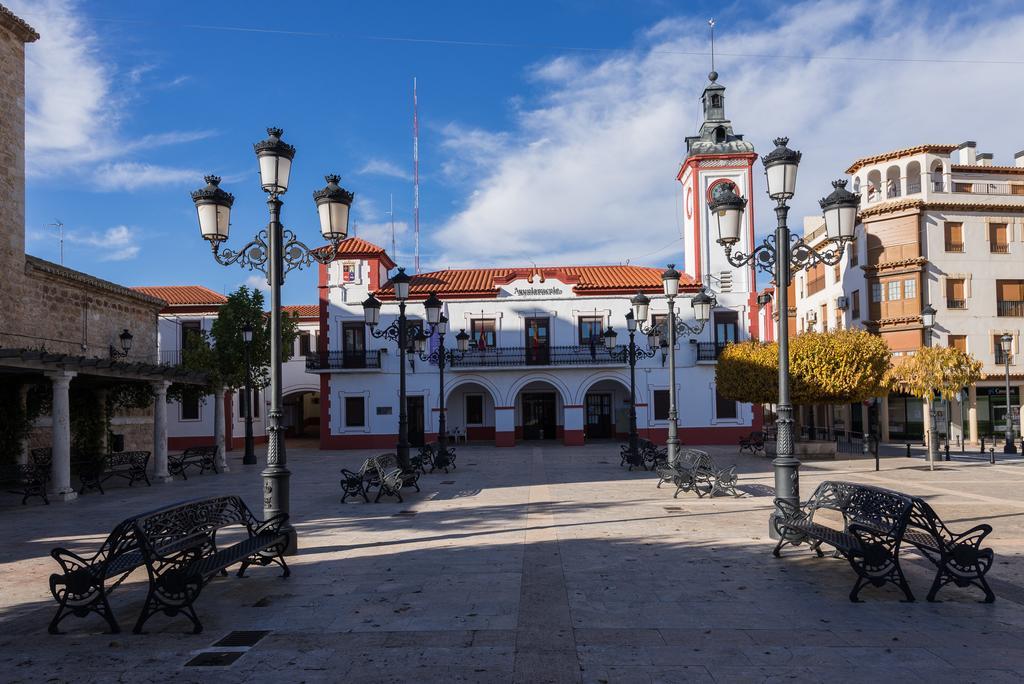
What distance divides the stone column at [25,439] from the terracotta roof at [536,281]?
575 inches

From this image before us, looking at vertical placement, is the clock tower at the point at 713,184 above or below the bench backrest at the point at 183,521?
above

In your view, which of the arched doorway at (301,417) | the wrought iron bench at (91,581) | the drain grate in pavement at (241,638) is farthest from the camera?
the arched doorway at (301,417)

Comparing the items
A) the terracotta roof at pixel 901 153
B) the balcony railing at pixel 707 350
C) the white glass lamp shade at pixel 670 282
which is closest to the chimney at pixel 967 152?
the terracotta roof at pixel 901 153

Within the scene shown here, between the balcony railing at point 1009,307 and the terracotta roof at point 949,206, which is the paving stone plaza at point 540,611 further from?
the balcony railing at point 1009,307

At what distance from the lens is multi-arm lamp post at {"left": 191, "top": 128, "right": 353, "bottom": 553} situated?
776 cm

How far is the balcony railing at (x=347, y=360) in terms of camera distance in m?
29.0

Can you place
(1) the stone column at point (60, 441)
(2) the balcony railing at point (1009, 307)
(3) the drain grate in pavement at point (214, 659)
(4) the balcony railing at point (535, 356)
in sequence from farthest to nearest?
(2) the balcony railing at point (1009, 307) → (4) the balcony railing at point (535, 356) → (1) the stone column at point (60, 441) → (3) the drain grate in pavement at point (214, 659)

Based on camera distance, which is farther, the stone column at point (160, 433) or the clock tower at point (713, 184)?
the clock tower at point (713, 184)

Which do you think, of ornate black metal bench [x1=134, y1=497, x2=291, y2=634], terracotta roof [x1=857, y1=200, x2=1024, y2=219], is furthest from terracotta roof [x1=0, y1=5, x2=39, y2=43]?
terracotta roof [x1=857, y1=200, x2=1024, y2=219]

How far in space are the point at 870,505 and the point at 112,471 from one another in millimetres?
17011

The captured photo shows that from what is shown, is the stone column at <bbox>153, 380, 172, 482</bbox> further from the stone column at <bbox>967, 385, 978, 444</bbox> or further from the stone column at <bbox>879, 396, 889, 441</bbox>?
the stone column at <bbox>967, 385, 978, 444</bbox>

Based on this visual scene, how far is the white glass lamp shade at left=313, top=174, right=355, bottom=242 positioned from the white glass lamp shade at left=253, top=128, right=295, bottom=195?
0.46 metres

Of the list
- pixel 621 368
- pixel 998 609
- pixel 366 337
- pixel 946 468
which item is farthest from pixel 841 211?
pixel 366 337

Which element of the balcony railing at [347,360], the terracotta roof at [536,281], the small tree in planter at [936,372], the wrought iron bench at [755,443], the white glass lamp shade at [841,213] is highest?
the terracotta roof at [536,281]
